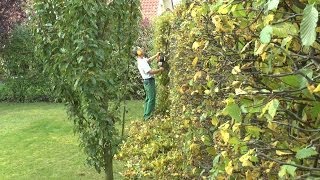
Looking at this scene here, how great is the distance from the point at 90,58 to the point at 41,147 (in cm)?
493

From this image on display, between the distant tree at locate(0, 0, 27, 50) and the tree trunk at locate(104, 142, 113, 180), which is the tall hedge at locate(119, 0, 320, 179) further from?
the distant tree at locate(0, 0, 27, 50)

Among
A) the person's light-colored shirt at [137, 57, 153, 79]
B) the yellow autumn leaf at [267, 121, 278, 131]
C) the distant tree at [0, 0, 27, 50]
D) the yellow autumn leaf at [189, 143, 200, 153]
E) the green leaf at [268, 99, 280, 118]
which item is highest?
the distant tree at [0, 0, 27, 50]

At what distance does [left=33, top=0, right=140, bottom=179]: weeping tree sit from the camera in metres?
5.42

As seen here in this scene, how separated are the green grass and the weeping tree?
171cm

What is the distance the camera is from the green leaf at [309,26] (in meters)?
1.19

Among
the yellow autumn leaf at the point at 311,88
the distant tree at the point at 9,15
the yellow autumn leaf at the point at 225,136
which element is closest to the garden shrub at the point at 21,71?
the distant tree at the point at 9,15

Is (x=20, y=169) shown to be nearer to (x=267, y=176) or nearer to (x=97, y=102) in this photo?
(x=97, y=102)

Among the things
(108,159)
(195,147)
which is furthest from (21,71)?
(195,147)

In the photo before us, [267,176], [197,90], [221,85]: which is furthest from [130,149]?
[267,176]

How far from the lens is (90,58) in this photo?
544cm

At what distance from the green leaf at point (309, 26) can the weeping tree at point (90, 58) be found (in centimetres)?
430

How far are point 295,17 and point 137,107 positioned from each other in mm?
13317

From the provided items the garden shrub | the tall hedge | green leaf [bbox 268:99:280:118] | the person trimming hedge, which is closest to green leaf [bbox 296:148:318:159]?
the tall hedge

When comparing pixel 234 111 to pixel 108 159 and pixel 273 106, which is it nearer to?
pixel 273 106
